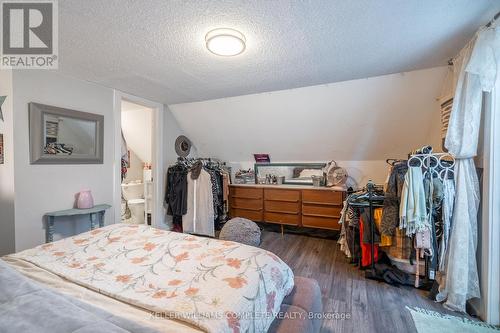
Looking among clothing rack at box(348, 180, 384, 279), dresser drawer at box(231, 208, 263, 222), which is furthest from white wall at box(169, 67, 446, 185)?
clothing rack at box(348, 180, 384, 279)

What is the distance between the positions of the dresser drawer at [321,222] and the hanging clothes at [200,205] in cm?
146

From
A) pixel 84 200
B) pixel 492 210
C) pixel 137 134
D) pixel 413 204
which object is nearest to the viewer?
pixel 492 210

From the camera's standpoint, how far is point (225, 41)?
5.18 ft

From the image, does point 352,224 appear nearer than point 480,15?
No

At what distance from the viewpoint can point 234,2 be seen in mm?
1264

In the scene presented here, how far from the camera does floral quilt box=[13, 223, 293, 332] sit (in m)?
0.81

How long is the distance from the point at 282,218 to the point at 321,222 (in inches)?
24.2

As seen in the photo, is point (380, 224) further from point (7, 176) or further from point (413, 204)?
point (7, 176)

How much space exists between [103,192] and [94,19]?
1956mm

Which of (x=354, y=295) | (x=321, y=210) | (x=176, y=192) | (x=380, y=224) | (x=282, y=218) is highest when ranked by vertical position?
(x=176, y=192)

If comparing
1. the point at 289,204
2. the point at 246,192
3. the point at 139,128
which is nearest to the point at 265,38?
the point at 289,204

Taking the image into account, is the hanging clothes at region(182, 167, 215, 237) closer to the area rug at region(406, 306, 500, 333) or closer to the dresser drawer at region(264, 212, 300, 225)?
the dresser drawer at region(264, 212, 300, 225)

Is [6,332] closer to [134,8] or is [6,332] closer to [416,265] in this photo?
[134,8]

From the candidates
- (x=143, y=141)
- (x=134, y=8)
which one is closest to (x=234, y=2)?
(x=134, y=8)
